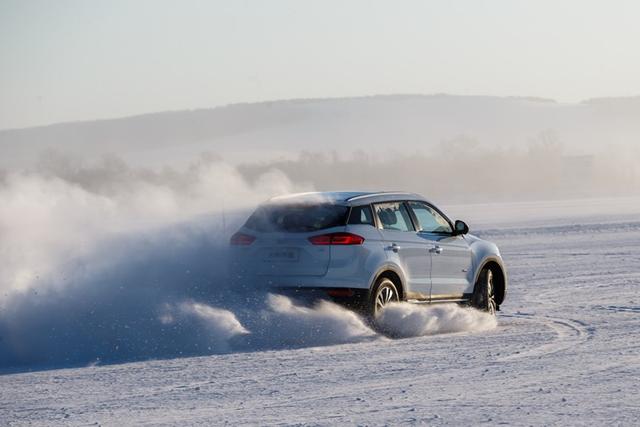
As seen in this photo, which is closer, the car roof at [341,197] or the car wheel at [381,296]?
the car wheel at [381,296]

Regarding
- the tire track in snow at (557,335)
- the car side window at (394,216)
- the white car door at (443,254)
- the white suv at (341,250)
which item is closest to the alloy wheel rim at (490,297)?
the tire track in snow at (557,335)

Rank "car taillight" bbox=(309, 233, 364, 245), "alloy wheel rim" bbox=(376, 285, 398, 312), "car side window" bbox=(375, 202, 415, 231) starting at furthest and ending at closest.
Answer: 1. "car side window" bbox=(375, 202, 415, 231)
2. "alloy wheel rim" bbox=(376, 285, 398, 312)
3. "car taillight" bbox=(309, 233, 364, 245)

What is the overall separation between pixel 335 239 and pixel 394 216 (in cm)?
130

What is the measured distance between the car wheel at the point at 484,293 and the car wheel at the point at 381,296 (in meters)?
2.00

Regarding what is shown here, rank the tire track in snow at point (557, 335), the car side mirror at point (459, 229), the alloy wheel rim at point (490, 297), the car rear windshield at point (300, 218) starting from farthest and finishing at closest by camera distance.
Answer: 1. the alloy wheel rim at point (490, 297)
2. the car side mirror at point (459, 229)
3. the car rear windshield at point (300, 218)
4. the tire track in snow at point (557, 335)

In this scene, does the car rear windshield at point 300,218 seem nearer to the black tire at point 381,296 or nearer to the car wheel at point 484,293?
the black tire at point 381,296

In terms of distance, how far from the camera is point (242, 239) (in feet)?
44.4

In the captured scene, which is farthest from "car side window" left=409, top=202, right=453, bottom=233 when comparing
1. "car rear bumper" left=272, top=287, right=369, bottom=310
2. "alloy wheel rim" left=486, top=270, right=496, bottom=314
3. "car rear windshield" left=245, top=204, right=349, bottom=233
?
"car rear bumper" left=272, top=287, right=369, bottom=310

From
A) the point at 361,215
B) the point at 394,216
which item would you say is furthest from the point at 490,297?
the point at 361,215

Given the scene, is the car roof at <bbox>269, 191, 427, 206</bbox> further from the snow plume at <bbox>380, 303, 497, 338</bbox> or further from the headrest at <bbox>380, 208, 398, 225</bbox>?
the snow plume at <bbox>380, 303, 497, 338</bbox>

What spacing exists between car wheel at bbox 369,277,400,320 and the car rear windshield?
0.84m

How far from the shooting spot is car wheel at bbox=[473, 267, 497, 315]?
15594 mm

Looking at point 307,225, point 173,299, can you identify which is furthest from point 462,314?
point 173,299

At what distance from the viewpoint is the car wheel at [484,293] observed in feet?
51.2
